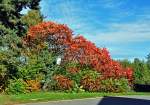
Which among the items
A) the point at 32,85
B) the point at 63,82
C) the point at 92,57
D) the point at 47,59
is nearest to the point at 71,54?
the point at 47,59

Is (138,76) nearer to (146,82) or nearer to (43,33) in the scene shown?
(146,82)

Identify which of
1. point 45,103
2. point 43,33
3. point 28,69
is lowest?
point 45,103

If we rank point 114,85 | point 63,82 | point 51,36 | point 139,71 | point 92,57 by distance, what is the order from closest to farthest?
point 63,82 → point 51,36 → point 92,57 → point 114,85 → point 139,71

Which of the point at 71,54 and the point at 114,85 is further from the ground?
the point at 71,54

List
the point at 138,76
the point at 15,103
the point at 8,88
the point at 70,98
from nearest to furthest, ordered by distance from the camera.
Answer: the point at 15,103, the point at 70,98, the point at 8,88, the point at 138,76

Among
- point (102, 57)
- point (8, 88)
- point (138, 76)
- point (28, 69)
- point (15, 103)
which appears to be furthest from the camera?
point (138, 76)

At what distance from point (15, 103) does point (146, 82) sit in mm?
32748

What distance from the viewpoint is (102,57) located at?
3828cm

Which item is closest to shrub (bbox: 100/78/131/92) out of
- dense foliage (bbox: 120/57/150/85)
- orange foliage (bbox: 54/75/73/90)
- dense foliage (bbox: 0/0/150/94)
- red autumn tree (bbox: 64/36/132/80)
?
dense foliage (bbox: 0/0/150/94)

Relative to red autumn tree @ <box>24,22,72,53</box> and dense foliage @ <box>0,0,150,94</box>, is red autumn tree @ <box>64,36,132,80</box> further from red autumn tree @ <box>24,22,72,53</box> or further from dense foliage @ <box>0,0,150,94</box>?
red autumn tree @ <box>24,22,72,53</box>

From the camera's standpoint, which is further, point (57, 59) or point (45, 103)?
point (57, 59)

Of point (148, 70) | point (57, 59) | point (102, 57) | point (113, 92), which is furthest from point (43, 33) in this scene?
point (148, 70)

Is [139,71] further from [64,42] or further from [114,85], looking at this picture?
[64,42]

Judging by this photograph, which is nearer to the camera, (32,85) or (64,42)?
(32,85)
